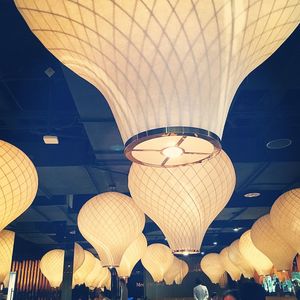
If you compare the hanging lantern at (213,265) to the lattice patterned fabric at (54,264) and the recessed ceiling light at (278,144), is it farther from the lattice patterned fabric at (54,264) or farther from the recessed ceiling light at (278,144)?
the recessed ceiling light at (278,144)

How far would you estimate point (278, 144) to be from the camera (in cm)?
330

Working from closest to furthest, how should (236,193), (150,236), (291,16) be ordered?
1. (291,16)
2. (236,193)
3. (150,236)

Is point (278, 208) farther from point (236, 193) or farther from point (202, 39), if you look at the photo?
point (202, 39)

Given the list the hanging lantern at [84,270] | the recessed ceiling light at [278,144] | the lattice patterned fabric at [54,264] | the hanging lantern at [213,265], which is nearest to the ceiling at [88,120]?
the recessed ceiling light at [278,144]

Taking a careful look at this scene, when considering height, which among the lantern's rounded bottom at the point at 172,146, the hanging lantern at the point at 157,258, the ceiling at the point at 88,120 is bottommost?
the lantern's rounded bottom at the point at 172,146

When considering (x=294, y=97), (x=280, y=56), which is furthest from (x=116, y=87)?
(x=294, y=97)

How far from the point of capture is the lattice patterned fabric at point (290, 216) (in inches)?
111

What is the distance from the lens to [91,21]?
27.2 inches

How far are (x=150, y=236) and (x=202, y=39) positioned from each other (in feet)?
30.8

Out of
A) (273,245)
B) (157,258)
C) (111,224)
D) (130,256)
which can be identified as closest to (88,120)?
(111,224)

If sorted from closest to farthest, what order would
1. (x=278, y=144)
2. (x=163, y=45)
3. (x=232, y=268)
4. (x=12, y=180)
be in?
(x=163, y=45) < (x=12, y=180) < (x=278, y=144) < (x=232, y=268)

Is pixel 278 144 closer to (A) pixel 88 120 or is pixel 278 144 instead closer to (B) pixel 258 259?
(A) pixel 88 120

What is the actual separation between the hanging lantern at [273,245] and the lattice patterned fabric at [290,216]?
600 millimetres

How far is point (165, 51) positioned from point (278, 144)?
292cm
